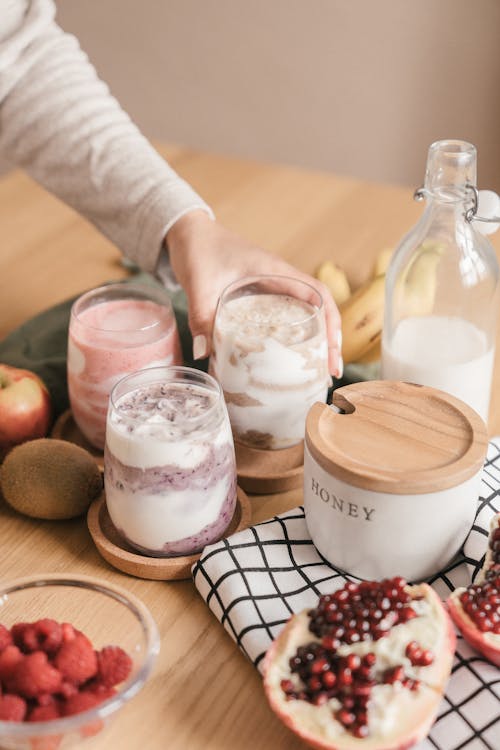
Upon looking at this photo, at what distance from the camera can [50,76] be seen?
139 cm

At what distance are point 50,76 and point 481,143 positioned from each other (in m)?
1.85

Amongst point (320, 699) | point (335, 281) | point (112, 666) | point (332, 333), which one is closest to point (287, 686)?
point (320, 699)

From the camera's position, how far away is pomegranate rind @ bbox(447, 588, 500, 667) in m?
0.81

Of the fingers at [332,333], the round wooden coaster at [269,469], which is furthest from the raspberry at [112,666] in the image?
the fingers at [332,333]

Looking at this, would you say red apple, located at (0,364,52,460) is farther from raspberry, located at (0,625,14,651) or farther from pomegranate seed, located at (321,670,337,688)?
pomegranate seed, located at (321,670,337,688)

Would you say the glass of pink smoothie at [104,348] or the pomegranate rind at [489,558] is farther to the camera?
the glass of pink smoothie at [104,348]

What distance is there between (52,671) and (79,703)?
0.11 ft

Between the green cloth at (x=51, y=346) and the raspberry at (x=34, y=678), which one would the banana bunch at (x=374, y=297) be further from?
the raspberry at (x=34, y=678)

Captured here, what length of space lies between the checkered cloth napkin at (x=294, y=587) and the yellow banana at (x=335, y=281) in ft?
Result: 1.76

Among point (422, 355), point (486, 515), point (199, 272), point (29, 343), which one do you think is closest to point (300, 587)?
point (486, 515)

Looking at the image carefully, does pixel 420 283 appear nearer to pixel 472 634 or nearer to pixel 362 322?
pixel 362 322

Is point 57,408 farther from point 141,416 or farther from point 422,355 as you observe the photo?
point 422,355

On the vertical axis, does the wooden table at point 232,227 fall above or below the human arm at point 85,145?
below

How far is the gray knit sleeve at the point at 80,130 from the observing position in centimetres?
136
